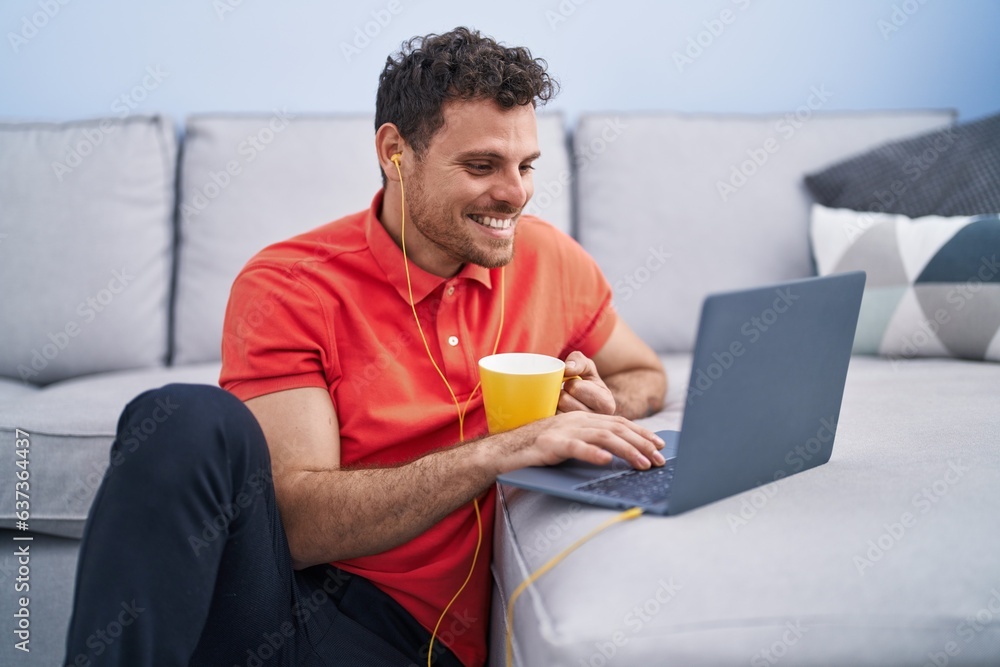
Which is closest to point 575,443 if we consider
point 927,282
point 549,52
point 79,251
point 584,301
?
point 584,301

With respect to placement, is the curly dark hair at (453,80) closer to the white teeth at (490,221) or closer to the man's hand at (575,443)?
the white teeth at (490,221)

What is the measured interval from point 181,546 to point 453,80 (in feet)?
2.56

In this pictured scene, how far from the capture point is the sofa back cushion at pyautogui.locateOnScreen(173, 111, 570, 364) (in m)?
1.99

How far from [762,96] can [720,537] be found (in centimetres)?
179

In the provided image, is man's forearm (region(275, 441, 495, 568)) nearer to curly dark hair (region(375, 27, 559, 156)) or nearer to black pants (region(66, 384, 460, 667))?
black pants (region(66, 384, 460, 667))

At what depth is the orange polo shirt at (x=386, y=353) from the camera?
4.03 ft

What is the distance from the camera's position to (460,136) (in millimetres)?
1346

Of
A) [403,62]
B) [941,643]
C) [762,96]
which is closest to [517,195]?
[403,62]

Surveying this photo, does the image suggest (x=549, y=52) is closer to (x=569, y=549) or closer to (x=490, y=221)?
(x=490, y=221)

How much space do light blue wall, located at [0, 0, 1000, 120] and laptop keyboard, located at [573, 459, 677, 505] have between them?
1.49 metres

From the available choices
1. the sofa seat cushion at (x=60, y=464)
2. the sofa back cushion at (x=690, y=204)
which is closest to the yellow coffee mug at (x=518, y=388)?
the sofa seat cushion at (x=60, y=464)

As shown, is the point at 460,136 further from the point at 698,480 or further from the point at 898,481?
the point at 898,481

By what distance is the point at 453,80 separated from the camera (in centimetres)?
134

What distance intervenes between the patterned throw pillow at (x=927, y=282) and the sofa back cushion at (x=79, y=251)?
1.54 metres
